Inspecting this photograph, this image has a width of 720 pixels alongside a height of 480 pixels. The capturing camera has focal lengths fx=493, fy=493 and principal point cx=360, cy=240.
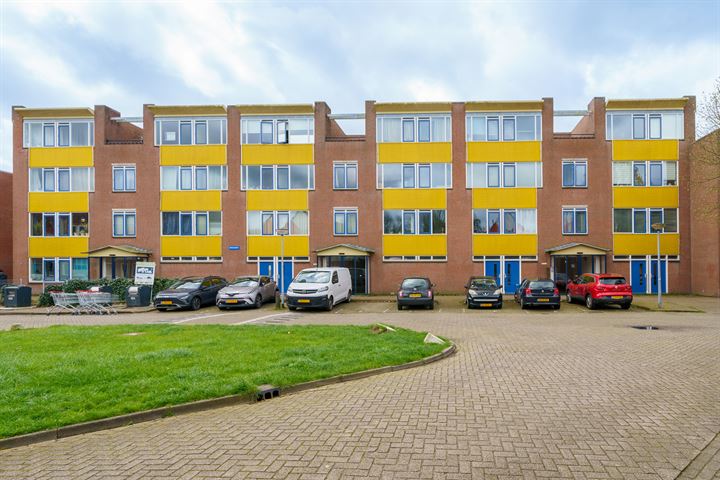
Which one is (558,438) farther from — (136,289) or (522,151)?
(522,151)

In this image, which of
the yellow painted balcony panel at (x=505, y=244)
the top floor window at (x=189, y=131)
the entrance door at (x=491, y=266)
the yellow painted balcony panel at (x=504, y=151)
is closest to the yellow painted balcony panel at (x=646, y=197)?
the yellow painted balcony panel at (x=504, y=151)

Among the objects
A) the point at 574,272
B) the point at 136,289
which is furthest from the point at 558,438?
the point at 574,272

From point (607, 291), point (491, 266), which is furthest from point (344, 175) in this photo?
point (607, 291)

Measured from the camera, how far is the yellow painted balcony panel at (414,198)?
30.5 meters

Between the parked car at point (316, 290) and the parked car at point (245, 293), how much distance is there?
218 centimetres

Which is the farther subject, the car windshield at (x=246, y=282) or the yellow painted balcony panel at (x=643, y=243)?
the yellow painted balcony panel at (x=643, y=243)

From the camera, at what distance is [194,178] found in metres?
31.8

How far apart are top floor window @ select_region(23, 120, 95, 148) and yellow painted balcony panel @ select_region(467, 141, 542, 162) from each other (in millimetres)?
24761

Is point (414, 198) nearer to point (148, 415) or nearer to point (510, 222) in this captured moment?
point (510, 222)

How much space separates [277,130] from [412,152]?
8.73 metres

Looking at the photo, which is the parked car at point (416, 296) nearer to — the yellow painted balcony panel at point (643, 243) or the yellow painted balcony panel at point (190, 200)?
the yellow painted balcony panel at point (643, 243)

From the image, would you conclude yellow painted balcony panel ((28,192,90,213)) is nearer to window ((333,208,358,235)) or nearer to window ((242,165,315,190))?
window ((242,165,315,190))

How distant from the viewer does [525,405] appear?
21.7 feet

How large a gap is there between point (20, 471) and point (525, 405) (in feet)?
19.0
